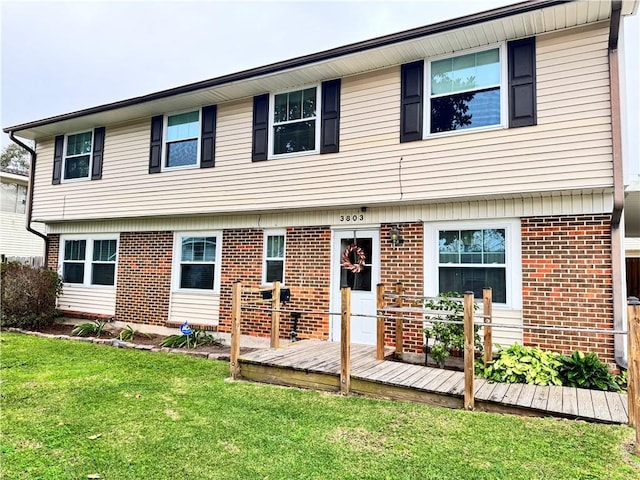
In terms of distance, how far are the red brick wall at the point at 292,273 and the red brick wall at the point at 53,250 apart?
5.79 meters

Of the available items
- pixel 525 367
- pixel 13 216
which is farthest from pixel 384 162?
pixel 13 216

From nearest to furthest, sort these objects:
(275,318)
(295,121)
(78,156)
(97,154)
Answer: (275,318) → (295,121) → (97,154) → (78,156)

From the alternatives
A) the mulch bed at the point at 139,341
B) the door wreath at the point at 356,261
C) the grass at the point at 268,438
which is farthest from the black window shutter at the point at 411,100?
the mulch bed at the point at 139,341

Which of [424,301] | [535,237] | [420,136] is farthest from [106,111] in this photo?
[535,237]

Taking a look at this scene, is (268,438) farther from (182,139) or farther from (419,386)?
(182,139)

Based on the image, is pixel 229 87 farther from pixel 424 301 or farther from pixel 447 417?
pixel 447 417

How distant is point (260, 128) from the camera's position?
8.13 m

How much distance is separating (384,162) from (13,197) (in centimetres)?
1830

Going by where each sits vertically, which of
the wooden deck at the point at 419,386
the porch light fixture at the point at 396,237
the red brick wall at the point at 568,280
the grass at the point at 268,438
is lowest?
the grass at the point at 268,438

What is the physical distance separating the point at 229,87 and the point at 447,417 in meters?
6.78

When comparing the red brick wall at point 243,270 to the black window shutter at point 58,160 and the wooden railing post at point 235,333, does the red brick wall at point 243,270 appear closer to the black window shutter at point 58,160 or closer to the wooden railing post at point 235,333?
the wooden railing post at point 235,333

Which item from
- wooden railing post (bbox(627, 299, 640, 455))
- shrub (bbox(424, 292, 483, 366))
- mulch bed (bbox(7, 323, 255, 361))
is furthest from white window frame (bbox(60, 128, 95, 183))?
wooden railing post (bbox(627, 299, 640, 455))

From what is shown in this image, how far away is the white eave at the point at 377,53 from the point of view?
5410 millimetres

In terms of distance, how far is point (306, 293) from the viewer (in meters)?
7.82
